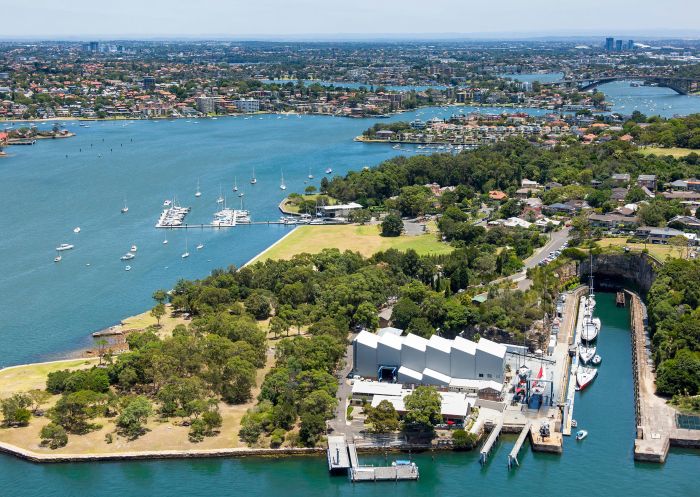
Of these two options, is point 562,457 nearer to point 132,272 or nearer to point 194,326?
point 194,326

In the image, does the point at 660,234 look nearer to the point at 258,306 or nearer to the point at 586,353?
the point at 586,353

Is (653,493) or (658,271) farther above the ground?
(658,271)

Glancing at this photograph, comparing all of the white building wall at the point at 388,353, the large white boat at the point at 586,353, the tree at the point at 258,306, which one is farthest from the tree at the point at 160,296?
the large white boat at the point at 586,353

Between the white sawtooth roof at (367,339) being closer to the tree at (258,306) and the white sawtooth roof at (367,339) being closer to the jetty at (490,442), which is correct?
the jetty at (490,442)

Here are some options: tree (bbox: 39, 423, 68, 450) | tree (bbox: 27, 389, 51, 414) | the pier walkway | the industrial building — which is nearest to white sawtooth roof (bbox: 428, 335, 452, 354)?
the industrial building

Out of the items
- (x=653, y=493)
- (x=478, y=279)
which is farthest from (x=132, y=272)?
(x=653, y=493)

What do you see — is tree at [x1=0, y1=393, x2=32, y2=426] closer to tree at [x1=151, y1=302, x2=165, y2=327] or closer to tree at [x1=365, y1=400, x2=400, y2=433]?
tree at [x1=151, y1=302, x2=165, y2=327]

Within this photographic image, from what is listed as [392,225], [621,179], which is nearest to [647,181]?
[621,179]
